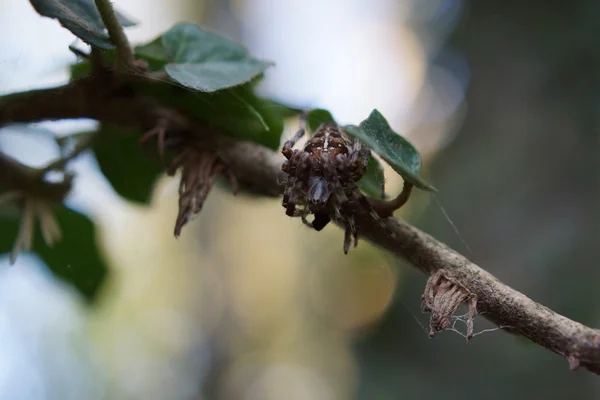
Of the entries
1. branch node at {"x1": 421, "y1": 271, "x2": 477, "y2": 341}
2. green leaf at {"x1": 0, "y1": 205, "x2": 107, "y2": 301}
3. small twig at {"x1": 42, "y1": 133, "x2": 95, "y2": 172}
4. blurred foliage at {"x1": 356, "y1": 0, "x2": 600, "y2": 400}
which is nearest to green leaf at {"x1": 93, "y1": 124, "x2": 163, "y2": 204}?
small twig at {"x1": 42, "y1": 133, "x2": 95, "y2": 172}

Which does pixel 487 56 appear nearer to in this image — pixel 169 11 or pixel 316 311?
pixel 169 11

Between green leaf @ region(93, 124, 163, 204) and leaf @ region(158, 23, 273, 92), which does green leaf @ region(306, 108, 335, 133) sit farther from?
green leaf @ region(93, 124, 163, 204)

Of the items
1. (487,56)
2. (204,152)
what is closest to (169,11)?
(487,56)

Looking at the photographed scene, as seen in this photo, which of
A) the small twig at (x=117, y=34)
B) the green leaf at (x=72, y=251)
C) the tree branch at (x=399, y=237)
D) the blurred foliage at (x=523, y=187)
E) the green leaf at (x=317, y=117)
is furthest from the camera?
the blurred foliage at (x=523, y=187)

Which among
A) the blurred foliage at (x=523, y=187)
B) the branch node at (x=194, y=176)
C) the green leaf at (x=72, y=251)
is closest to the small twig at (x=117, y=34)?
the branch node at (x=194, y=176)

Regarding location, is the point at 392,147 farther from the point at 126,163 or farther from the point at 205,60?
the point at 126,163

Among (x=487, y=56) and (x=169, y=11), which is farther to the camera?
(x=169, y=11)

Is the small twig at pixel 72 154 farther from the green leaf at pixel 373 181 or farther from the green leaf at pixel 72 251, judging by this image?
the green leaf at pixel 373 181

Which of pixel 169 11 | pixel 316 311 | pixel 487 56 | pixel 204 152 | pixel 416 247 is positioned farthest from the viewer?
pixel 316 311
